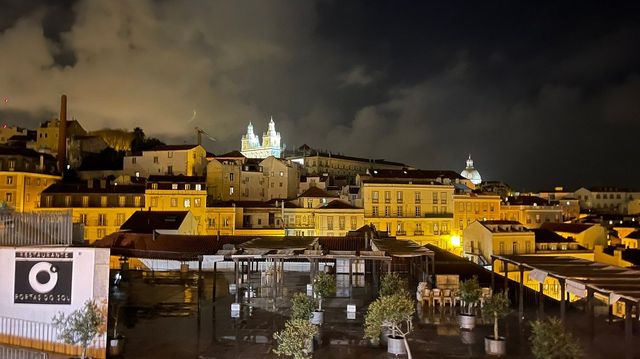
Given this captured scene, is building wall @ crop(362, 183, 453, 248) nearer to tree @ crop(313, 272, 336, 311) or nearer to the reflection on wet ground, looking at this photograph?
the reflection on wet ground

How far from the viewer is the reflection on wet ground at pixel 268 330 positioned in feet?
52.5

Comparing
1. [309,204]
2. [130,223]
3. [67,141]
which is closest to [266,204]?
[309,204]

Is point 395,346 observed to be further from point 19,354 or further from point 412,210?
point 412,210

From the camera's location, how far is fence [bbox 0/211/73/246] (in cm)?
1609

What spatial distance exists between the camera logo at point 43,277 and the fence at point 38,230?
1.70 ft

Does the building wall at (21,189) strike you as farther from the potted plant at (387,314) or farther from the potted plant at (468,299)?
the potted plant at (387,314)

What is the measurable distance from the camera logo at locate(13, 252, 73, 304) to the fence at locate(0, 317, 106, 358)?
0.68 metres

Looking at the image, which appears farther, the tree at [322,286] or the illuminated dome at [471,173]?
the illuminated dome at [471,173]

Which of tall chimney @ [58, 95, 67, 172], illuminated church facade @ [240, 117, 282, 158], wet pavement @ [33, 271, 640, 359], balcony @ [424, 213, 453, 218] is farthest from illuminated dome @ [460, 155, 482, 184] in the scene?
wet pavement @ [33, 271, 640, 359]

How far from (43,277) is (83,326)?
2.76m

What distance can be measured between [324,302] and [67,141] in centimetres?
7398

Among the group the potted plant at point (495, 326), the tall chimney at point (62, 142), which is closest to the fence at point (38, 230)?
the potted plant at point (495, 326)

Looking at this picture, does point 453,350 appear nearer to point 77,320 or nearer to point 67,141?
point 77,320

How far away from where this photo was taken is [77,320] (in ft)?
46.4
